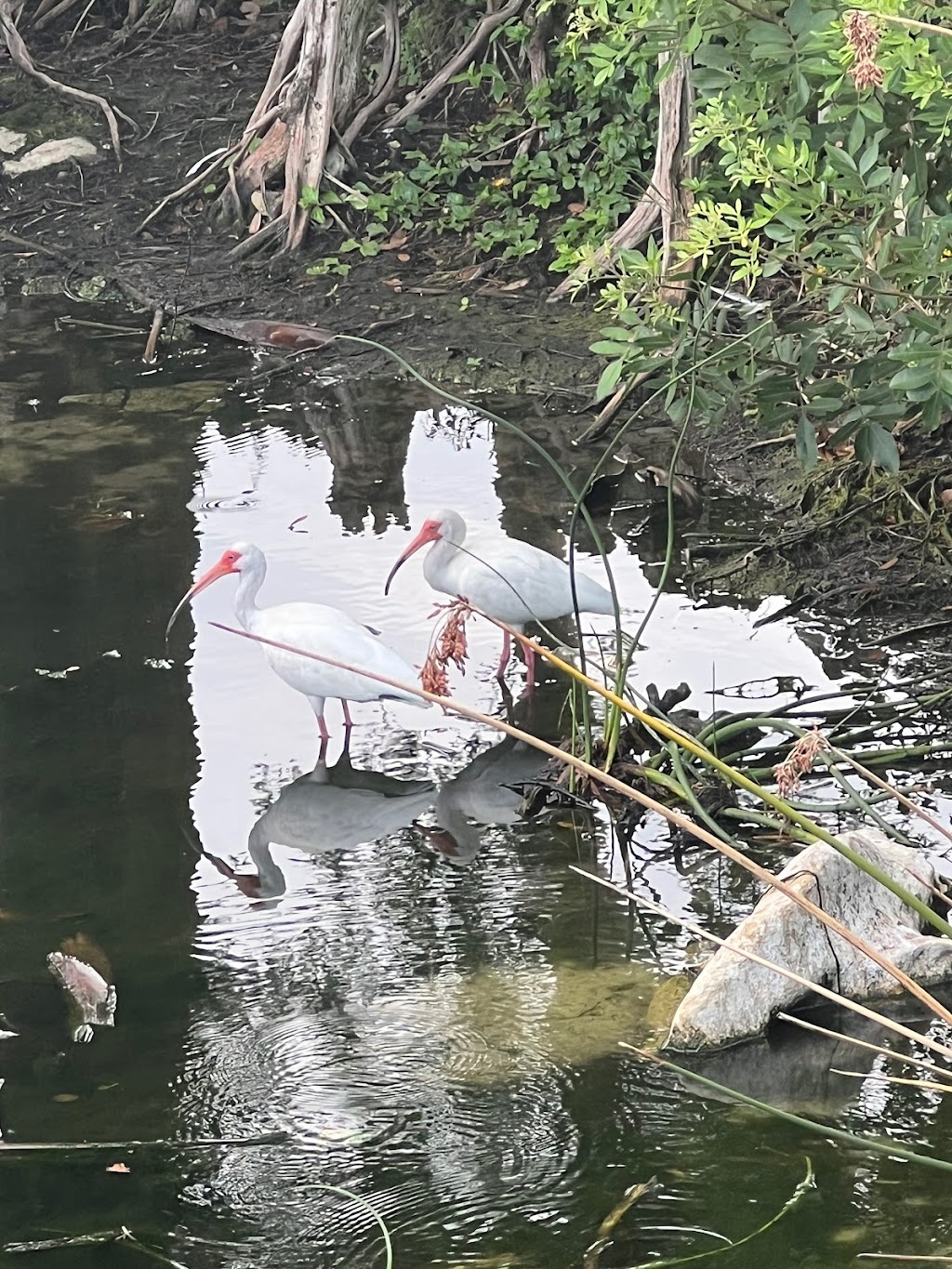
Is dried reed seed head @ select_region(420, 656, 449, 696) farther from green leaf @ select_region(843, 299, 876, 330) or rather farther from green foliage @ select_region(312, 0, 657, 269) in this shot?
green foliage @ select_region(312, 0, 657, 269)

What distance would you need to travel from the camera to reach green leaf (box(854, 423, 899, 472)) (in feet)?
15.0

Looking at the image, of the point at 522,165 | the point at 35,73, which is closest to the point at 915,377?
the point at 522,165

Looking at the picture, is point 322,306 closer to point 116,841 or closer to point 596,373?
point 596,373

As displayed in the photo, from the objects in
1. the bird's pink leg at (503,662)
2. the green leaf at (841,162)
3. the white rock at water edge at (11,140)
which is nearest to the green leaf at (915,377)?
the green leaf at (841,162)

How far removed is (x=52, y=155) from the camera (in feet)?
36.3

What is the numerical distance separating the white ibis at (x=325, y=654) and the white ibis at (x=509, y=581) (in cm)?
42

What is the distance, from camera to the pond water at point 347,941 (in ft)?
10.0

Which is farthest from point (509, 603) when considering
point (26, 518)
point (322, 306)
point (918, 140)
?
point (322, 306)

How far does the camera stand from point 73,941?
402cm

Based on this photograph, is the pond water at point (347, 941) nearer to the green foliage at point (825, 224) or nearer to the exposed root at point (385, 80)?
the green foliage at point (825, 224)

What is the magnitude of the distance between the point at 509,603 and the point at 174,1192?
251cm

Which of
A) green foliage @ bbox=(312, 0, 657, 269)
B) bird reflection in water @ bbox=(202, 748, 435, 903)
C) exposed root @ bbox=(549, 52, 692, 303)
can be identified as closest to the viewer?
bird reflection in water @ bbox=(202, 748, 435, 903)

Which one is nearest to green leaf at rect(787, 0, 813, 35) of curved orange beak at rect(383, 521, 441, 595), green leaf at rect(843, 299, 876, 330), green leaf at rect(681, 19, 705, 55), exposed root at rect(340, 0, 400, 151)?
green leaf at rect(681, 19, 705, 55)

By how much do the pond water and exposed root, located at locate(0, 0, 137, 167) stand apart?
503 centimetres
